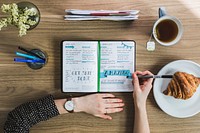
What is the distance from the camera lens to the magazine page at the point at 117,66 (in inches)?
45.9

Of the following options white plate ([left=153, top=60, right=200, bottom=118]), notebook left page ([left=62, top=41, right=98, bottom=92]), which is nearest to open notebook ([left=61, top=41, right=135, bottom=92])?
notebook left page ([left=62, top=41, right=98, bottom=92])

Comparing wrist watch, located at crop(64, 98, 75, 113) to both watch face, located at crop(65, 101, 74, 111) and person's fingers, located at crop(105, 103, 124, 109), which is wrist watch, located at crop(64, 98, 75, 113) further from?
person's fingers, located at crop(105, 103, 124, 109)

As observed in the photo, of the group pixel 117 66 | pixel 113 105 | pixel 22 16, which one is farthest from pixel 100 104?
pixel 22 16

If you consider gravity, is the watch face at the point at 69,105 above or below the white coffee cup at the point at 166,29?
below

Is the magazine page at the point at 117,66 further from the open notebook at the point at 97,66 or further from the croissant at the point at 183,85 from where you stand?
the croissant at the point at 183,85

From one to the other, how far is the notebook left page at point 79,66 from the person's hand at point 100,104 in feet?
0.12

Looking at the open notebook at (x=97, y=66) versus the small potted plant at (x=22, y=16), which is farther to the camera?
the open notebook at (x=97, y=66)

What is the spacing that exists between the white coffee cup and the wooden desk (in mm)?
39

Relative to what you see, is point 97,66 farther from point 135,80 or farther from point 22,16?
point 22,16

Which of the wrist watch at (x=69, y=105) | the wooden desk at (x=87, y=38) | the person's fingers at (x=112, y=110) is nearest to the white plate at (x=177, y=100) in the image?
the wooden desk at (x=87, y=38)

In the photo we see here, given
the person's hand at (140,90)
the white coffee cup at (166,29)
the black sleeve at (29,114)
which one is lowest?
the black sleeve at (29,114)

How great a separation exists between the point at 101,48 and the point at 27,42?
263 mm

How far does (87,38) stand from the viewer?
1.17 m

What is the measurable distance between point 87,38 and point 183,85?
369 mm
